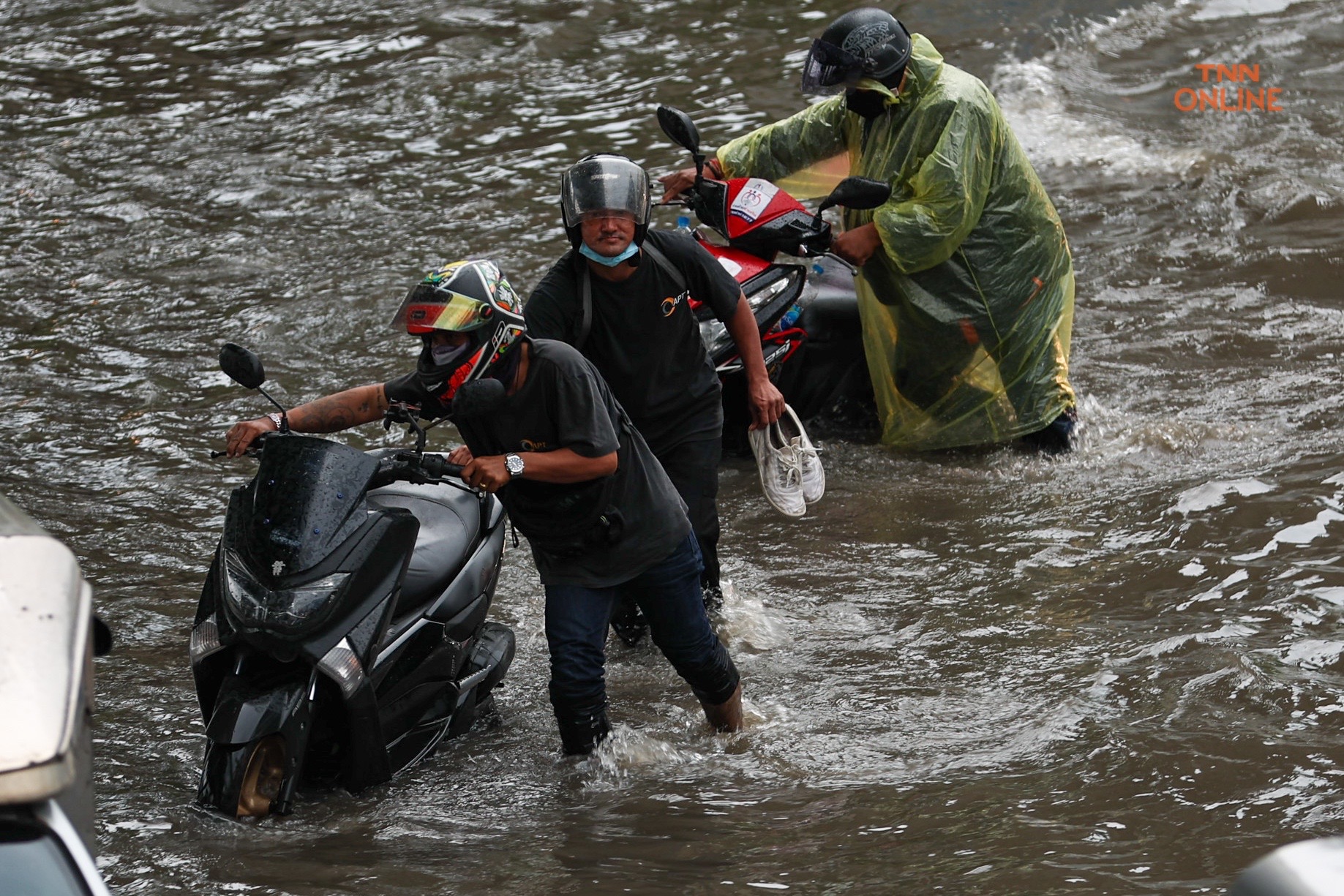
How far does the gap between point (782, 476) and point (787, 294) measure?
119 cm

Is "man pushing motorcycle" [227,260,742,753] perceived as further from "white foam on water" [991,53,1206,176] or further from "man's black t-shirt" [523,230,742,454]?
"white foam on water" [991,53,1206,176]

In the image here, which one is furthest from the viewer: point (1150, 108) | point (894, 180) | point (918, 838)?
point (1150, 108)

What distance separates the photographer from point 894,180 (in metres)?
6.47

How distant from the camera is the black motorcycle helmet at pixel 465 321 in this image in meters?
4.12

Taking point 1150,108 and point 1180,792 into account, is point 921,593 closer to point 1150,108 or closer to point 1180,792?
point 1180,792

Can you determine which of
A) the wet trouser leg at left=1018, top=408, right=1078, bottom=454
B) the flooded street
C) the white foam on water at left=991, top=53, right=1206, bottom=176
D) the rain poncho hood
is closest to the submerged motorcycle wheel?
the flooded street

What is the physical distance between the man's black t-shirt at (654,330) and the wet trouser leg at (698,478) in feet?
0.13

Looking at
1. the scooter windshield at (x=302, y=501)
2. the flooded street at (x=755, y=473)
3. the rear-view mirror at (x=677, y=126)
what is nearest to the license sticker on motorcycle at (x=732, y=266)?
the rear-view mirror at (x=677, y=126)

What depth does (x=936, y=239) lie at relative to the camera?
20.9ft

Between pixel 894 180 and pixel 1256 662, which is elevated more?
pixel 894 180

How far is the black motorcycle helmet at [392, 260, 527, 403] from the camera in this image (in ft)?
13.5

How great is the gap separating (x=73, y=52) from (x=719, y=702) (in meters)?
11.2

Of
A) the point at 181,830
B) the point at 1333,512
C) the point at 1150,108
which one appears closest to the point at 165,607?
the point at 181,830

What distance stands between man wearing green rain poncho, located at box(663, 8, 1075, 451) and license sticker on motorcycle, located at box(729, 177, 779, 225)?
25 centimetres
